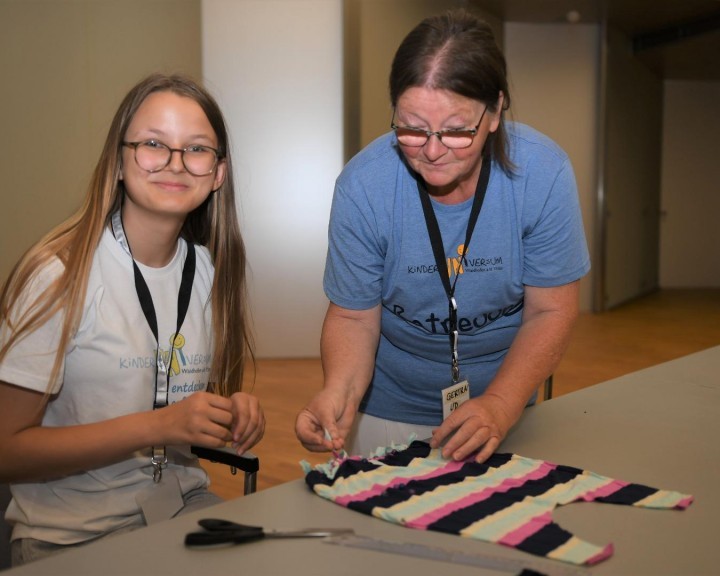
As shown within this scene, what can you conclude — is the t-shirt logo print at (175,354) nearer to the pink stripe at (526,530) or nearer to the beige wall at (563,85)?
the pink stripe at (526,530)

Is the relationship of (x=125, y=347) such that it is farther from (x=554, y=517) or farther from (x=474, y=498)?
(x=554, y=517)

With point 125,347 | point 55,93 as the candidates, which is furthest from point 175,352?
point 55,93

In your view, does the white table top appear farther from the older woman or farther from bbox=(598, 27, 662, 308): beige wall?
bbox=(598, 27, 662, 308): beige wall

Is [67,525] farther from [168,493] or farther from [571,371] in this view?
[571,371]

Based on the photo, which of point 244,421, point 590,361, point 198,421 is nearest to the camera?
point 198,421

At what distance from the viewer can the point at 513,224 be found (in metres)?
1.93

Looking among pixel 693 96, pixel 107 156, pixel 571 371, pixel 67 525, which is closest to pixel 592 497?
pixel 67 525

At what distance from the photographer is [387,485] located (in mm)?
1464

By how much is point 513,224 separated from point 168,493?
0.97 m

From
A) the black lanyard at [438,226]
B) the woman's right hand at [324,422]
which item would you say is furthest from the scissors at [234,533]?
the black lanyard at [438,226]

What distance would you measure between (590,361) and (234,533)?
607 centimetres

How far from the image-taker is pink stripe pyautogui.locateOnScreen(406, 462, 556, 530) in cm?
132

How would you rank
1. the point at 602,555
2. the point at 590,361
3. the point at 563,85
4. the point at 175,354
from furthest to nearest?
the point at 563,85 → the point at 590,361 → the point at 175,354 → the point at 602,555

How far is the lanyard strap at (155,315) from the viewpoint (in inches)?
70.4
